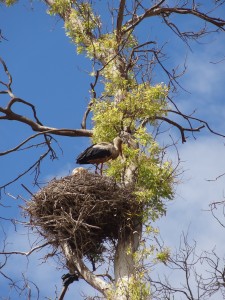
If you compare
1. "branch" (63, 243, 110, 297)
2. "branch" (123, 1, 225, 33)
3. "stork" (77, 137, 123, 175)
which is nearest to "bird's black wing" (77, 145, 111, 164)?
"stork" (77, 137, 123, 175)

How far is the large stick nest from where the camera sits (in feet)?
33.2

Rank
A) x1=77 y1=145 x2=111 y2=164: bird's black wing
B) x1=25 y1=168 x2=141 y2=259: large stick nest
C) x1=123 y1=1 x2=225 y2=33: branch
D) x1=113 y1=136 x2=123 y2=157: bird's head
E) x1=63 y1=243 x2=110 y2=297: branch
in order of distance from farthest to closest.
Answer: x1=123 y1=1 x2=225 y2=33: branch → x1=113 y1=136 x2=123 y2=157: bird's head → x1=77 y1=145 x2=111 y2=164: bird's black wing → x1=25 y1=168 x2=141 y2=259: large stick nest → x1=63 y1=243 x2=110 y2=297: branch

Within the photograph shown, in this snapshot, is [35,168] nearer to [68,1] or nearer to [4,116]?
[4,116]

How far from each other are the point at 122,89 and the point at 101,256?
358 cm

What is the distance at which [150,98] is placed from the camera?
12.1m

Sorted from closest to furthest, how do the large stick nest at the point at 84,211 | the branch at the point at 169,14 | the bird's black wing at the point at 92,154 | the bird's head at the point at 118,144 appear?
the large stick nest at the point at 84,211
the bird's black wing at the point at 92,154
the bird's head at the point at 118,144
the branch at the point at 169,14

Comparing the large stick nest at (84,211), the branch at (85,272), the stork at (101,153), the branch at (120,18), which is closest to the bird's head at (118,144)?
the stork at (101,153)

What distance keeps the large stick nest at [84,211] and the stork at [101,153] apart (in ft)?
2.39

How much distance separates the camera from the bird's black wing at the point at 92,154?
11367mm

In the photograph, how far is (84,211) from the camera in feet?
32.8

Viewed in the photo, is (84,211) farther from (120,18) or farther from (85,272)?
(120,18)

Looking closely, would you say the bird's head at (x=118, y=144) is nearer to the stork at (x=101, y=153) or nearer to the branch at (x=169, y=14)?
the stork at (x=101, y=153)

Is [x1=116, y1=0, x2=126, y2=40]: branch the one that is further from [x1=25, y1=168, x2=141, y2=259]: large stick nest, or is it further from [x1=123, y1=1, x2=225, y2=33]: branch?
[x1=25, y1=168, x2=141, y2=259]: large stick nest

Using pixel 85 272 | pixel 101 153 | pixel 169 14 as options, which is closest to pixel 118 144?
pixel 101 153
